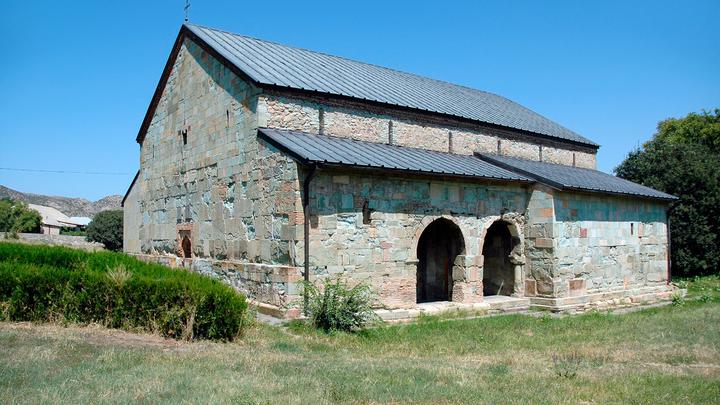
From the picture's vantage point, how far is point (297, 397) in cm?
525

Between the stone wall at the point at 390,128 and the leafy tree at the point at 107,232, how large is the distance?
27468 mm

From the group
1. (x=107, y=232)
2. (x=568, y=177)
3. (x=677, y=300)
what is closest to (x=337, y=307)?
(x=568, y=177)

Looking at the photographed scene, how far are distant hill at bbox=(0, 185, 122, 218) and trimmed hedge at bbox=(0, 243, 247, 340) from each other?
63.8 m

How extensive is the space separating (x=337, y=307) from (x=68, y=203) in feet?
235

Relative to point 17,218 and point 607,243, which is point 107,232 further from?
point 607,243

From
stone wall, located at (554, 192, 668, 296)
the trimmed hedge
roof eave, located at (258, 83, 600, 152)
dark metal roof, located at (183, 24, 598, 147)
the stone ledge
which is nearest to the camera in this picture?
the trimmed hedge

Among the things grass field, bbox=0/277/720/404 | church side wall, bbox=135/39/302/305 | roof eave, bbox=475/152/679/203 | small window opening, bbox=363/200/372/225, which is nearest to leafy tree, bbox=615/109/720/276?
roof eave, bbox=475/152/679/203

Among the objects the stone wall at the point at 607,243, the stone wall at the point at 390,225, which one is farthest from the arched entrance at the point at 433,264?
the stone wall at the point at 607,243

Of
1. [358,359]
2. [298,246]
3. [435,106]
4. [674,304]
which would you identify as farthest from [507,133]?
[358,359]

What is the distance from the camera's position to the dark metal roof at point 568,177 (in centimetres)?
1328

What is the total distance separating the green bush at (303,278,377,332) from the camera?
943cm

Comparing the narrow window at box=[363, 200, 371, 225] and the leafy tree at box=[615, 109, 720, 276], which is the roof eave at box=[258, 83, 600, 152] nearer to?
the narrow window at box=[363, 200, 371, 225]

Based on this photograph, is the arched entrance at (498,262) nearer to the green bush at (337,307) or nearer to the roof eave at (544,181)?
the roof eave at (544,181)

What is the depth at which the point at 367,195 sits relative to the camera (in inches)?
419
